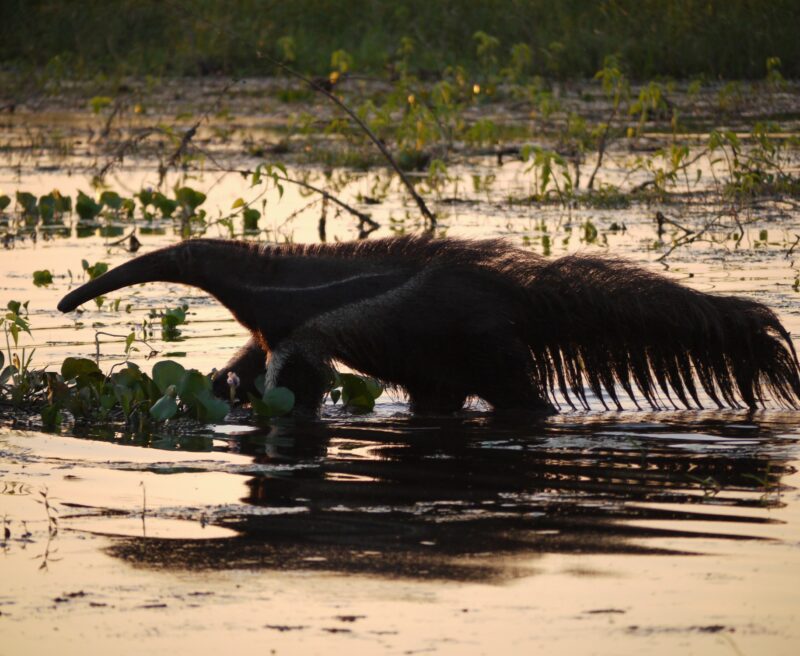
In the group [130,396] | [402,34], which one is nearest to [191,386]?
[130,396]

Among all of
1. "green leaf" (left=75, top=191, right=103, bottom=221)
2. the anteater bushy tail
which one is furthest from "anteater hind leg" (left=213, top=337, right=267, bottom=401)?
"green leaf" (left=75, top=191, right=103, bottom=221)

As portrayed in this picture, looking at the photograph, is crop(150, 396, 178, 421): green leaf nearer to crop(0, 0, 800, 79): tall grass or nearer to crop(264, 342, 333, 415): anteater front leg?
crop(264, 342, 333, 415): anteater front leg

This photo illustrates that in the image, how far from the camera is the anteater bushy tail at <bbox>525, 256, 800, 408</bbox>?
8.02 metres

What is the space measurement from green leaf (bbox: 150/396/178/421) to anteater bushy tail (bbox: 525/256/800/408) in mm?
1910

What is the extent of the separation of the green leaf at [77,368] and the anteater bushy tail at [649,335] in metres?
2.30

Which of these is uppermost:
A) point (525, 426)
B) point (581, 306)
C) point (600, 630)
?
point (581, 306)

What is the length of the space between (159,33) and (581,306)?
24.7 m

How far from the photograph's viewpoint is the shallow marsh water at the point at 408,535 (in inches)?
176

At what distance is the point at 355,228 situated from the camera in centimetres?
1480

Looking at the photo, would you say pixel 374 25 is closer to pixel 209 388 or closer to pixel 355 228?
pixel 355 228

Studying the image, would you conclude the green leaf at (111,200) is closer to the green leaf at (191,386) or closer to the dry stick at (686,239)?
the dry stick at (686,239)

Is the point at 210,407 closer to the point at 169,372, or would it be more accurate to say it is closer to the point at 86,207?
the point at 169,372

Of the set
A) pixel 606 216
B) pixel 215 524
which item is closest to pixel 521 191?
pixel 606 216

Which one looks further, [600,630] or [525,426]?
[525,426]
